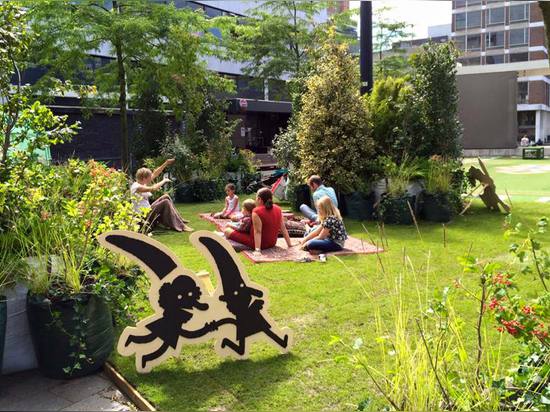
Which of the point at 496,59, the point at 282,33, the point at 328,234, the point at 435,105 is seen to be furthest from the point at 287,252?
the point at 496,59

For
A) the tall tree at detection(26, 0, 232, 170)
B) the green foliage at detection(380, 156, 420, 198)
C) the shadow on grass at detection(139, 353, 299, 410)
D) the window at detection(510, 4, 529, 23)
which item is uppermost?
the window at detection(510, 4, 529, 23)

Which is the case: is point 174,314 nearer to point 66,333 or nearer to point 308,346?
point 66,333

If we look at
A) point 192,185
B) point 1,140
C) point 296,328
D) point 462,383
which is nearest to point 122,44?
point 192,185

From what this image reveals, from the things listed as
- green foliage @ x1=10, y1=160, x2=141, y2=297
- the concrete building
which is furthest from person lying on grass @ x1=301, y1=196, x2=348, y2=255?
the concrete building

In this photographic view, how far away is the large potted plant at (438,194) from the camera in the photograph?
10.2 meters

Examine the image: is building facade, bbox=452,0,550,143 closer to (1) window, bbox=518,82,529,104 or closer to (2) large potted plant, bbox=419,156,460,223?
(1) window, bbox=518,82,529,104

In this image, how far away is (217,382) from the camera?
150 inches

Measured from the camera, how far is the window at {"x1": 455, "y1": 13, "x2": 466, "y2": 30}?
79188 millimetres

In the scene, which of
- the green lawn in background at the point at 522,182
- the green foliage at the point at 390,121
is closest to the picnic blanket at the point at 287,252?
the green foliage at the point at 390,121

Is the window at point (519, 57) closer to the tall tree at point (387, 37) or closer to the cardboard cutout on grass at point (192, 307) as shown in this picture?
the tall tree at point (387, 37)

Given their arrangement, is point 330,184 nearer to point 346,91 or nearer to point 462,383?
point 346,91

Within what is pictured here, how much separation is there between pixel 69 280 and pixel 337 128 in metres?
8.06

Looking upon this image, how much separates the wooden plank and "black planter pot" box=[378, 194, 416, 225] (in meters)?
7.20

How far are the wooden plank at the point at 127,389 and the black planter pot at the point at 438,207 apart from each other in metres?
7.69
